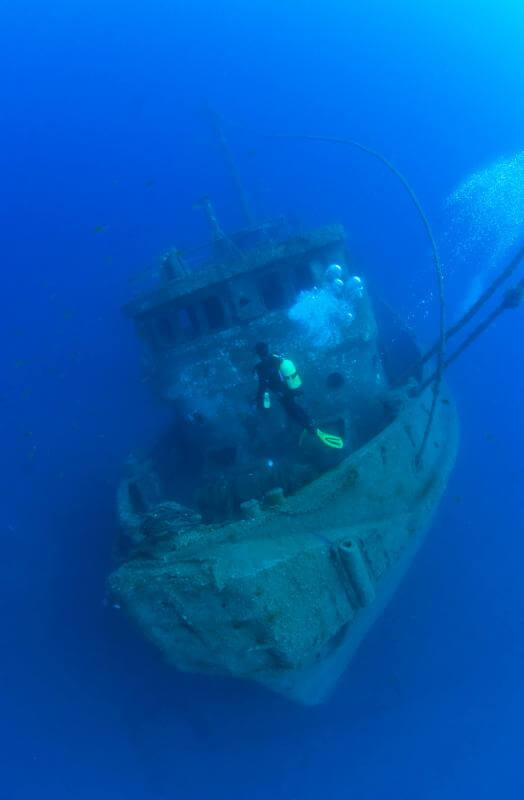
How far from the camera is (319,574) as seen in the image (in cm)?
378

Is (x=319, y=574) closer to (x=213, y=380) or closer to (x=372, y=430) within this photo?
(x=372, y=430)

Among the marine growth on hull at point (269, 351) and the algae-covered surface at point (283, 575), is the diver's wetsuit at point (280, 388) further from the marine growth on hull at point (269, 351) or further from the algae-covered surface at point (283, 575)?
the algae-covered surface at point (283, 575)

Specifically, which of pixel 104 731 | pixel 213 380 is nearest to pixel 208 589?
pixel 213 380

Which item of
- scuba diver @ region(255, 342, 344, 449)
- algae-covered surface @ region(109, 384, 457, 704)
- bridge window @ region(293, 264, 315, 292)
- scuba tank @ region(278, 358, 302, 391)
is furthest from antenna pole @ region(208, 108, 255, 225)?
algae-covered surface @ region(109, 384, 457, 704)

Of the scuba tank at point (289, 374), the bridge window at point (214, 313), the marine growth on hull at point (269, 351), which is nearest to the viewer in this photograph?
the scuba tank at point (289, 374)

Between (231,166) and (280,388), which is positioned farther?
(231,166)

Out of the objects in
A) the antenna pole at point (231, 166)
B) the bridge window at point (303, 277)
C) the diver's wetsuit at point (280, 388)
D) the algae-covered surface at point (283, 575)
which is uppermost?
the antenna pole at point (231, 166)

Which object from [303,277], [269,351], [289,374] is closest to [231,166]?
[303,277]

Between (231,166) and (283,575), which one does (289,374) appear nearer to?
(283,575)

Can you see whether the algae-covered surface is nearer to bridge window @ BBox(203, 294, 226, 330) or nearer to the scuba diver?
the scuba diver

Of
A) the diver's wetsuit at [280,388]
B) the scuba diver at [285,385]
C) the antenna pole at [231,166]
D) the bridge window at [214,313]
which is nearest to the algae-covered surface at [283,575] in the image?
the scuba diver at [285,385]

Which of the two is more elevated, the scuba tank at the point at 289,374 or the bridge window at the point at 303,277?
the bridge window at the point at 303,277

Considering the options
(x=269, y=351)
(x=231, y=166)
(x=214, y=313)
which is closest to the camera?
(x=269, y=351)

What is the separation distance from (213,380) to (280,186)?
34.0ft
